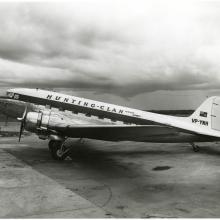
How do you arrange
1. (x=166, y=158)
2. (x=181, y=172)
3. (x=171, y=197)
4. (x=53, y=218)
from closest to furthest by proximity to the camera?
(x=53, y=218), (x=171, y=197), (x=181, y=172), (x=166, y=158)

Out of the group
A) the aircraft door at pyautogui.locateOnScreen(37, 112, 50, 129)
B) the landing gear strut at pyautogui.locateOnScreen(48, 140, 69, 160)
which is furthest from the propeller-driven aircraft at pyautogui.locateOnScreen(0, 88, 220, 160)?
the aircraft door at pyautogui.locateOnScreen(37, 112, 50, 129)

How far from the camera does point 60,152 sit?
1302 centimetres

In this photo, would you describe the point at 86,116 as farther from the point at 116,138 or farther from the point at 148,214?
the point at 148,214

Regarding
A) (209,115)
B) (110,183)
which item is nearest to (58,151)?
(110,183)

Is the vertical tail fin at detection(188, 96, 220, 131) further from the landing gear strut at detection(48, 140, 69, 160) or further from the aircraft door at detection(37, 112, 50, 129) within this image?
the aircraft door at detection(37, 112, 50, 129)

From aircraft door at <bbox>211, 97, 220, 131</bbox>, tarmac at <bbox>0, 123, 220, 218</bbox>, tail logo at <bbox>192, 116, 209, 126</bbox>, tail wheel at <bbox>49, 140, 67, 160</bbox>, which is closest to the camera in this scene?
tarmac at <bbox>0, 123, 220, 218</bbox>

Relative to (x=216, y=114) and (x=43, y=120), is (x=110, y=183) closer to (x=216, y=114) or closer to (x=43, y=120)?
(x=43, y=120)

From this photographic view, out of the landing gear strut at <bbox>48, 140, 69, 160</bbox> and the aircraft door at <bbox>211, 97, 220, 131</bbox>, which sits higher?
the aircraft door at <bbox>211, 97, 220, 131</bbox>

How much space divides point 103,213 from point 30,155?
316 inches

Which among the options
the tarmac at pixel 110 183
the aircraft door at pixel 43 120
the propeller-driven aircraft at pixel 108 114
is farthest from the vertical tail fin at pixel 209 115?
the aircraft door at pixel 43 120

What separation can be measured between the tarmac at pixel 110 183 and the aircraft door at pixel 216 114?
1445mm

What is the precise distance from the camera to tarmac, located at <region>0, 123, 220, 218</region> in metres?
7.08

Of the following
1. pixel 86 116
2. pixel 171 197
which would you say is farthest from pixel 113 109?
pixel 171 197

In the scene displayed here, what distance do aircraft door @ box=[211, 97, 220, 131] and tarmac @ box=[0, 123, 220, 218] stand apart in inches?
56.9
